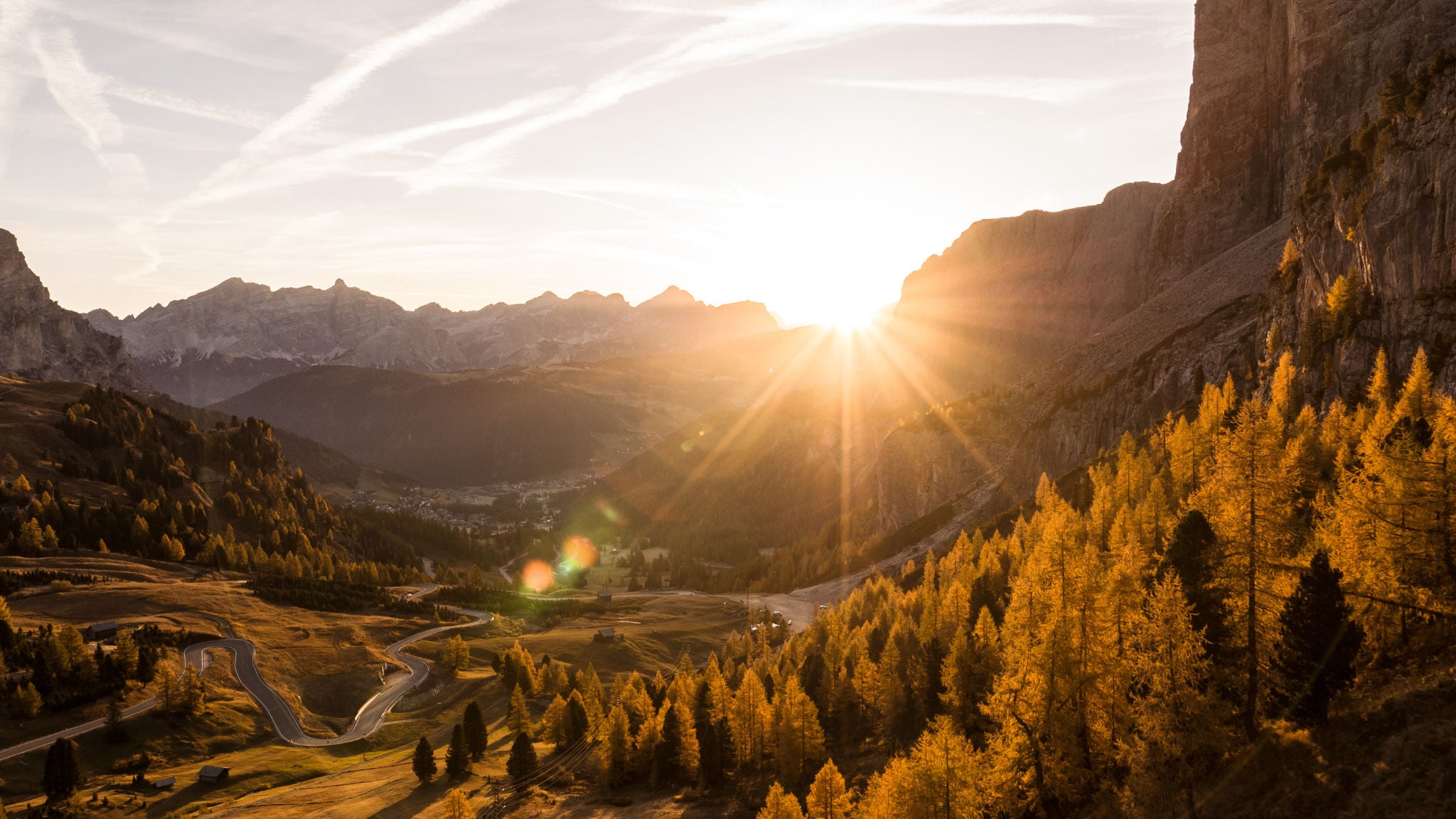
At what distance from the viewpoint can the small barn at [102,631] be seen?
4532 inches

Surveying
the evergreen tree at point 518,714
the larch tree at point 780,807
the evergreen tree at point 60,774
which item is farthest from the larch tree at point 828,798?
the evergreen tree at point 60,774

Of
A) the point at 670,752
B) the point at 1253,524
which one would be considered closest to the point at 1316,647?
the point at 1253,524

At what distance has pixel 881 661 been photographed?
262 ft

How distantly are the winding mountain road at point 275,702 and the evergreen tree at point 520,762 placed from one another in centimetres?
3749

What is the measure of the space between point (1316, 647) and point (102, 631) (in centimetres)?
15029

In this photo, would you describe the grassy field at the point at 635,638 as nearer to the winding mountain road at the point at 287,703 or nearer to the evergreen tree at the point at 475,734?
the winding mountain road at the point at 287,703

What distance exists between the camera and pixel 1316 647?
34094 millimetres

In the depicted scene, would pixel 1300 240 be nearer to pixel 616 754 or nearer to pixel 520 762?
pixel 616 754

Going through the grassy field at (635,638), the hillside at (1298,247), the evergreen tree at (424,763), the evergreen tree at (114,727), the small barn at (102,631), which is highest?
the hillside at (1298,247)

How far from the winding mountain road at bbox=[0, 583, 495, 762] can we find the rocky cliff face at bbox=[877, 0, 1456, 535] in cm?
12249

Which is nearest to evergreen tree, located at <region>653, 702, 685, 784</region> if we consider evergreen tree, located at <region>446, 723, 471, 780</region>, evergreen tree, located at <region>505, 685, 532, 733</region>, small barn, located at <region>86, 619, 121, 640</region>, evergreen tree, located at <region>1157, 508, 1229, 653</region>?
evergreen tree, located at <region>446, 723, 471, 780</region>

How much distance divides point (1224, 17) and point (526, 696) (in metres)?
237

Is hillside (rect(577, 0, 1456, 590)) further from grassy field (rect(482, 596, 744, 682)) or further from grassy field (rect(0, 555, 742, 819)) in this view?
grassy field (rect(0, 555, 742, 819))

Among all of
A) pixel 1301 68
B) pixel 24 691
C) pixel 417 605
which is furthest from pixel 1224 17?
pixel 24 691
